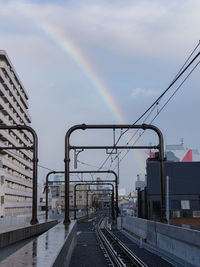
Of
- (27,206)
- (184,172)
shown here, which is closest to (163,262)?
(184,172)

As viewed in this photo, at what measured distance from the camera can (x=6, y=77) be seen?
293 ft

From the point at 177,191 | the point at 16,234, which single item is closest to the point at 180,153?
the point at 177,191

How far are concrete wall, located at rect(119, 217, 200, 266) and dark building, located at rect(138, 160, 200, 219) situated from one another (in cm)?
2198

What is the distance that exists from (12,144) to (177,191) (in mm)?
53804

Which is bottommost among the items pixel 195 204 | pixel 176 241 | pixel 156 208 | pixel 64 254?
pixel 176 241

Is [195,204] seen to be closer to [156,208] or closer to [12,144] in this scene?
[156,208]

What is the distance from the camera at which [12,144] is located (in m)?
89.8

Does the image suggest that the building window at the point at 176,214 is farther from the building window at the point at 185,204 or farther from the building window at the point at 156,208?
the building window at the point at 156,208

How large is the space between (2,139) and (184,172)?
161ft

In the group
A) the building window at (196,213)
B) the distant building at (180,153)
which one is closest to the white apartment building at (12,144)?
the distant building at (180,153)

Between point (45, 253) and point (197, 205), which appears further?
point (197, 205)

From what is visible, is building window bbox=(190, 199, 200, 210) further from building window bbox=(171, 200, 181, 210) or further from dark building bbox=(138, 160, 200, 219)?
building window bbox=(171, 200, 181, 210)

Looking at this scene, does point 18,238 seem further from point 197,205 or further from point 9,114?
point 9,114

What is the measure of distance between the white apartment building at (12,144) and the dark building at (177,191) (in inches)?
1416
